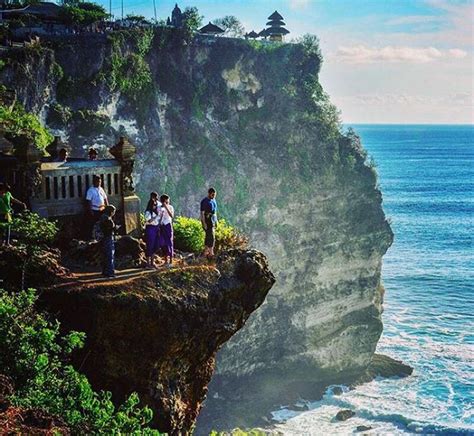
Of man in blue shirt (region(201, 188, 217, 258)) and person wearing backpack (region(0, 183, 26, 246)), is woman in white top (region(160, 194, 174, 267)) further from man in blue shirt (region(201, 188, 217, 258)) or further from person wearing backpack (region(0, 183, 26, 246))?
person wearing backpack (region(0, 183, 26, 246))

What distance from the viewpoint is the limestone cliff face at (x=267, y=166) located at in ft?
182

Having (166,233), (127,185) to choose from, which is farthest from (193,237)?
(127,185)

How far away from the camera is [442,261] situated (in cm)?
8119

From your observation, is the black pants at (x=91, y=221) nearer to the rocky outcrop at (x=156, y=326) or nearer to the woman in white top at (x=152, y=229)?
the woman in white top at (x=152, y=229)

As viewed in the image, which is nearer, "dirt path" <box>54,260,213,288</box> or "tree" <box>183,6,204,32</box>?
"dirt path" <box>54,260,213,288</box>

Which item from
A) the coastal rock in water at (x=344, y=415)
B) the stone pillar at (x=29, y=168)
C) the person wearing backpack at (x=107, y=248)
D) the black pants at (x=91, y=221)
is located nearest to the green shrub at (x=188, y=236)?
the black pants at (x=91, y=221)

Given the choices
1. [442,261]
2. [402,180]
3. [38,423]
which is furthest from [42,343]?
[402,180]

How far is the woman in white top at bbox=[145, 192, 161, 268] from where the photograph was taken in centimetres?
1448

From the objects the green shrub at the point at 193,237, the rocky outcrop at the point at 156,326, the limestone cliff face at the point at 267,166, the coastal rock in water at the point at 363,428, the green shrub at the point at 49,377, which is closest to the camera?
the green shrub at the point at 49,377

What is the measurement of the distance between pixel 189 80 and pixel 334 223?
652 inches

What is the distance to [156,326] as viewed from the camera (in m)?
12.8

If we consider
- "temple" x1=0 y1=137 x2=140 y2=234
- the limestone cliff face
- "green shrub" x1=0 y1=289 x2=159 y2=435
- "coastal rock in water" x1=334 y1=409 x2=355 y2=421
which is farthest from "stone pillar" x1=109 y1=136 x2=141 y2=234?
the limestone cliff face

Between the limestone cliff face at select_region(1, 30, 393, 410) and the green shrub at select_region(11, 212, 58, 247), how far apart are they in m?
39.7

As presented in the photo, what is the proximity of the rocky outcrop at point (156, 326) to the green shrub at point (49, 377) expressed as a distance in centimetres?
56
